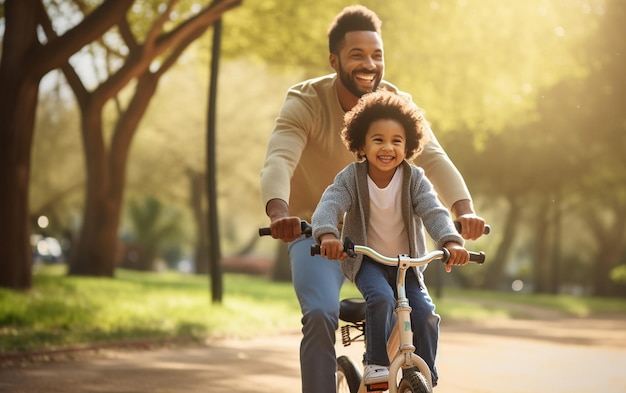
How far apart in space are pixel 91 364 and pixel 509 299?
22.6 m

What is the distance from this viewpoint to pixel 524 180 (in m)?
35.0

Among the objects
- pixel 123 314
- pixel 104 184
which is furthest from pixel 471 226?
pixel 104 184

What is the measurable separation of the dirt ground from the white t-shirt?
3.58m

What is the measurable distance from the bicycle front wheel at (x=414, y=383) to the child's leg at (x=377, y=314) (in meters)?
0.25

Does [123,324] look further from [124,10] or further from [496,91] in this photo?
[496,91]

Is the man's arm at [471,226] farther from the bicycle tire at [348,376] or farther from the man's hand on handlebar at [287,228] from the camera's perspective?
the bicycle tire at [348,376]

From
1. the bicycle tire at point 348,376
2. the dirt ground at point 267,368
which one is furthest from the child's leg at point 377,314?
the dirt ground at point 267,368

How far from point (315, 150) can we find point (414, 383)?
164 centimetres

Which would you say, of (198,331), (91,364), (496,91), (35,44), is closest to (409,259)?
(91,364)

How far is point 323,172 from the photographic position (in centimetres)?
525

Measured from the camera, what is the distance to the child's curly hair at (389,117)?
176 inches

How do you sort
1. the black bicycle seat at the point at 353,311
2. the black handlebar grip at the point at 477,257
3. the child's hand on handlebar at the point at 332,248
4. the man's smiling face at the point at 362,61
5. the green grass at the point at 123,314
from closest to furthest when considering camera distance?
1. the child's hand on handlebar at the point at 332,248
2. the black handlebar grip at the point at 477,257
3. the black bicycle seat at the point at 353,311
4. the man's smiling face at the point at 362,61
5. the green grass at the point at 123,314

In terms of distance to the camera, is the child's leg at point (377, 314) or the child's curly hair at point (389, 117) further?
the child's curly hair at point (389, 117)

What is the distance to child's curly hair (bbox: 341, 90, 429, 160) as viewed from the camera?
4469mm
